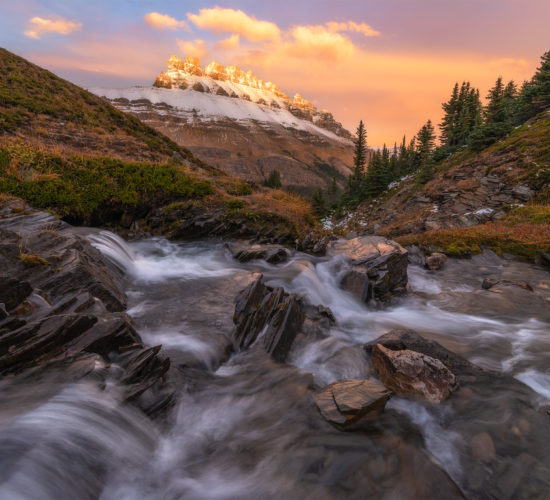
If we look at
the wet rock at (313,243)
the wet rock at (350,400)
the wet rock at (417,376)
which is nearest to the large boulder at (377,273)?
the wet rock at (313,243)

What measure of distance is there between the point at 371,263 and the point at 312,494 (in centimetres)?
899

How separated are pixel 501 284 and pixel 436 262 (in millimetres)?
3168

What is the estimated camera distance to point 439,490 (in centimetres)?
334

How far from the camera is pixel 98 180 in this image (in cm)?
1398

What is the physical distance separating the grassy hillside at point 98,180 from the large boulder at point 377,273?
4.71 m

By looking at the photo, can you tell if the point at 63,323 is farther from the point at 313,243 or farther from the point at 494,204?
the point at 494,204

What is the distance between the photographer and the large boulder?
10.4 metres

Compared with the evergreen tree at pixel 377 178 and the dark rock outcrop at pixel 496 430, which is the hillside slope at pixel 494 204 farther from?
the evergreen tree at pixel 377 178

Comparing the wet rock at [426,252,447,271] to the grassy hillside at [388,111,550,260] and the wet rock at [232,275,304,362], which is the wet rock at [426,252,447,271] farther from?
the wet rock at [232,275,304,362]

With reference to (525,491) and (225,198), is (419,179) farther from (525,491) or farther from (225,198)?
(525,491)

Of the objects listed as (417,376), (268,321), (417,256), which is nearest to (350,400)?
(417,376)

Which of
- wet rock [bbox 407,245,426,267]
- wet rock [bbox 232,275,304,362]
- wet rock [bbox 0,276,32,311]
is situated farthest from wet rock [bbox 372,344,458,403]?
wet rock [bbox 407,245,426,267]

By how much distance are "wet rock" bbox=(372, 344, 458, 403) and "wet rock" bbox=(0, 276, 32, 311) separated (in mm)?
6947

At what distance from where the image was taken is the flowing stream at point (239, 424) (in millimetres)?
3270
